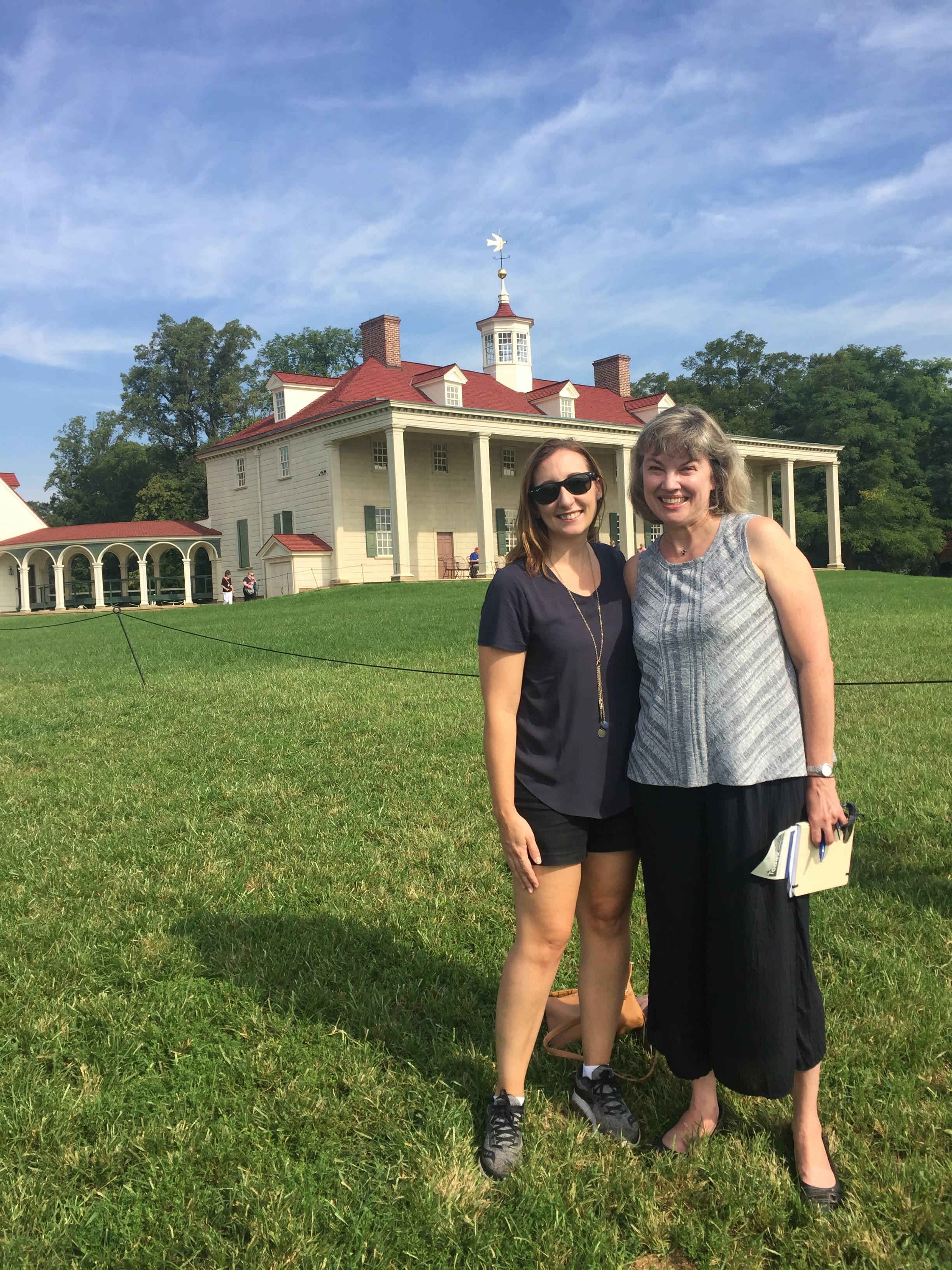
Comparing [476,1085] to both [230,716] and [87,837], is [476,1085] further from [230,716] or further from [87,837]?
[230,716]

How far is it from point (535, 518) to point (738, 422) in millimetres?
64049

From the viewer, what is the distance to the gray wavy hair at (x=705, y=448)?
2703mm

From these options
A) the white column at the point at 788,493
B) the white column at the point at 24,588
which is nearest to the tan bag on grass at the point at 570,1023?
the white column at the point at 24,588

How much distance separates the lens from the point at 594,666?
2.78m

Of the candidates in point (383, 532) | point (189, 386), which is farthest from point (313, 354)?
point (383, 532)

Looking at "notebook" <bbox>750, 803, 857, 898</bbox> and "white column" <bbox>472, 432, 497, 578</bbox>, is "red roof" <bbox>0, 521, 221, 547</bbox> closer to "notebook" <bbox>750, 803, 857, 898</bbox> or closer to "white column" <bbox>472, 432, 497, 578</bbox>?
"white column" <bbox>472, 432, 497, 578</bbox>

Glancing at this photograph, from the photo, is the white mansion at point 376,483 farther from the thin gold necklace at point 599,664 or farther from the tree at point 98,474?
the thin gold necklace at point 599,664

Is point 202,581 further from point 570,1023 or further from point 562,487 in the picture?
point 562,487

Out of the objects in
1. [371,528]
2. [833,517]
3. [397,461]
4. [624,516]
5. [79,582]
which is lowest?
[79,582]

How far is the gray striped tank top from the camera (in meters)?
2.60

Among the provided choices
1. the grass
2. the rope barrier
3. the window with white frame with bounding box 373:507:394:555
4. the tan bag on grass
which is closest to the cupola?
the window with white frame with bounding box 373:507:394:555

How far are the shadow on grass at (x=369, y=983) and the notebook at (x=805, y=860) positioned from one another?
129 centimetres

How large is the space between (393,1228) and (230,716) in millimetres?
7568

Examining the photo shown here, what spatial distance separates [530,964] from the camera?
9.36 ft
